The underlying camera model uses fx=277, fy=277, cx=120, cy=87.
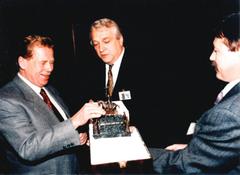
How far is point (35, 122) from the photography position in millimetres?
2418

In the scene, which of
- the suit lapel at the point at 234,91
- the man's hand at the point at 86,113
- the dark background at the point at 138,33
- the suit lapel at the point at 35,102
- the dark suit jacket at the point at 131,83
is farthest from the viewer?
the dark background at the point at 138,33


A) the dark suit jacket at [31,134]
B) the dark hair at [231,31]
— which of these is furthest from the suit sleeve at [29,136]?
the dark hair at [231,31]

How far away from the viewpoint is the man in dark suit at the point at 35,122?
2268mm

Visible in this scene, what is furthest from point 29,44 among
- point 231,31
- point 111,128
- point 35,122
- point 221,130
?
point 221,130

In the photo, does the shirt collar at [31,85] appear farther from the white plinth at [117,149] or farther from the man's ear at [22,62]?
the white plinth at [117,149]

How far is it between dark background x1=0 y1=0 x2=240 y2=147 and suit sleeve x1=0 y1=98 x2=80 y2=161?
2239 millimetres

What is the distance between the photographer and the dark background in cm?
471

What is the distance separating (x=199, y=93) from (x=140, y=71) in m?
2.01

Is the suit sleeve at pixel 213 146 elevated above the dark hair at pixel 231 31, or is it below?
below

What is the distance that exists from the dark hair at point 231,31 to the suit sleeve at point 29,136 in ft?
4.44

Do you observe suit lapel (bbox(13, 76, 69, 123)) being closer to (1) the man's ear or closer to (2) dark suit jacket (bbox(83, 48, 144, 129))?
(1) the man's ear

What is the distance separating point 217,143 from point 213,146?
1.4 inches

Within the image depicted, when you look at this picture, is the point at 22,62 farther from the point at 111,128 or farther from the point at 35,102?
the point at 111,128

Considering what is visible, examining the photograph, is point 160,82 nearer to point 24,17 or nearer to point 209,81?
point 209,81
